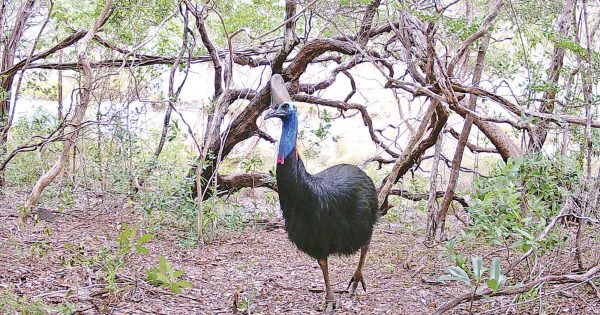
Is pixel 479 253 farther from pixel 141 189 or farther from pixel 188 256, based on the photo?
pixel 141 189

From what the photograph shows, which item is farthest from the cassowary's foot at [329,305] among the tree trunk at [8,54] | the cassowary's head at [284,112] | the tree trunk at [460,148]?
the tree trunk at [8,54]

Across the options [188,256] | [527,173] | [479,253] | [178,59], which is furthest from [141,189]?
[527,173]

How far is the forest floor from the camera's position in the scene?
11.9 feet

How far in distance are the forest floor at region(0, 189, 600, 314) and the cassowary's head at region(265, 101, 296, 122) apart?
120cm

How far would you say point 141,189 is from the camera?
5.96m

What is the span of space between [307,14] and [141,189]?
2743 mm

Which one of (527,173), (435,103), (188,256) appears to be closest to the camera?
(527,173)

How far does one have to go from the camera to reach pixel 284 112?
157 inches

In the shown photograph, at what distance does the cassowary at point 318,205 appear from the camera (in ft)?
13.1

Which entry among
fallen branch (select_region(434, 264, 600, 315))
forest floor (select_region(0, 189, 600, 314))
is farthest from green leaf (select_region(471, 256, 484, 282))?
forest floor (select_region(0, 189, 600, 314))

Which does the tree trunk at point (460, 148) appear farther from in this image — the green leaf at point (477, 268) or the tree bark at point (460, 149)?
the green leaf at point (477, 268)

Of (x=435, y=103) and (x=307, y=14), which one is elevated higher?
(x=307, y=14)

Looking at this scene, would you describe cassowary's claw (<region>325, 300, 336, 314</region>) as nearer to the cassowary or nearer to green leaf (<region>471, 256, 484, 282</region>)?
the cassowary

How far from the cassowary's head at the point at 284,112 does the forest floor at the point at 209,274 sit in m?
1.20
